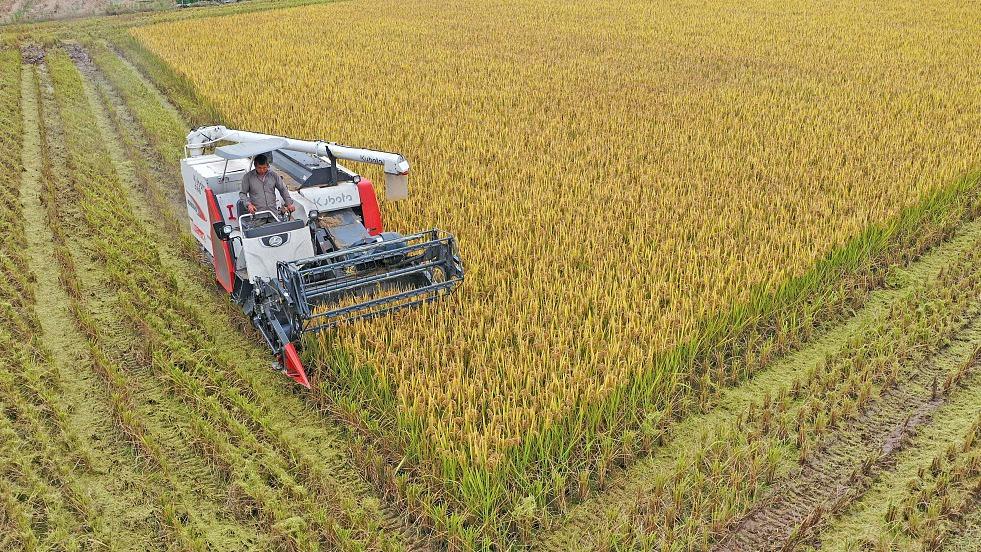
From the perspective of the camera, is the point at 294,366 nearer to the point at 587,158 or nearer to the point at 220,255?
the point at 220,255

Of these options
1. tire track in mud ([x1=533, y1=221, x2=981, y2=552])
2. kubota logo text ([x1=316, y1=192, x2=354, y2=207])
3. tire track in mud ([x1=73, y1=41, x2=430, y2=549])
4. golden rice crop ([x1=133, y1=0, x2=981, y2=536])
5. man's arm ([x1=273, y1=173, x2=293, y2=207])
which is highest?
man's arm ([x1=273, y1=173, x2=293, y2=207])

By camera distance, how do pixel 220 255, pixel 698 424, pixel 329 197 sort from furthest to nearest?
pixel 329 197 → pixel 220 255 → pixel 698 424

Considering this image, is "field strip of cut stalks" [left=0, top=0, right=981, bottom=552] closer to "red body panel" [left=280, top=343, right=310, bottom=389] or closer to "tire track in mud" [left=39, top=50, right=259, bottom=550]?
"tire track in mud" [left=39, top=50, right=259, bottom=550]

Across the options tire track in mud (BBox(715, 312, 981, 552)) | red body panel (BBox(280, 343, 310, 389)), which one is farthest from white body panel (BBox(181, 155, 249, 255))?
tire track in mud (BBox(715, 312, 981, 552))

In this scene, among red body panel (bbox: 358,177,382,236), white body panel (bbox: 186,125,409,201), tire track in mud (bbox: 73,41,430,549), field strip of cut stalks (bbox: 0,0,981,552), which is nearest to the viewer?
field strip of cut stalks (bbox: 0,0,981,552)

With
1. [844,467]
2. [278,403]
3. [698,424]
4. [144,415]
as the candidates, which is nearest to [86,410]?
[144,415]

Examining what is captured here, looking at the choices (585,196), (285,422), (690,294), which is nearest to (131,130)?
(585,196)

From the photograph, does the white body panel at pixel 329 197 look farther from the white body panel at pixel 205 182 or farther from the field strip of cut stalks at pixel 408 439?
the field strip of cut stalks at pixel 408 439
